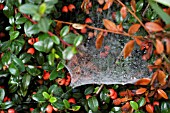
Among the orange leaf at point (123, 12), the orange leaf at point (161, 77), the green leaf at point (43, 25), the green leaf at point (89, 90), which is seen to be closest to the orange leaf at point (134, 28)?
the orange leaf at point (123, 12)

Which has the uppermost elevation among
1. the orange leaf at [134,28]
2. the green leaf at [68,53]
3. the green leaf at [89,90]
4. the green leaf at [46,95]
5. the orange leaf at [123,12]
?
the orange leaf at [123,12]

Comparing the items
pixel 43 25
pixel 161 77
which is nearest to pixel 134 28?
pixel 161 77

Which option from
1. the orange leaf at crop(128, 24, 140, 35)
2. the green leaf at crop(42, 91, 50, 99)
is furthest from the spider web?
the orange leaf at crop(128, 24, 140, 35)

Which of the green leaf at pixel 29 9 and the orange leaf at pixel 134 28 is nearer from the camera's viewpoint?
the green leaf at pixel 29 9

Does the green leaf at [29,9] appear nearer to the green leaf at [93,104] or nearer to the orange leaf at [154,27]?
the orange leaf at [154,27]

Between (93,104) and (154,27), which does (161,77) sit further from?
(93,104)

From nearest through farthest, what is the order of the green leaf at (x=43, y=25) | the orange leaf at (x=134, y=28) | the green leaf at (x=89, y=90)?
the green leaf at (x=43, y=25) < the orange leaf at (x=134, y=28) < the green leaf at (x=89, y=90)

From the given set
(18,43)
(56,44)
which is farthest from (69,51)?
(18,43)

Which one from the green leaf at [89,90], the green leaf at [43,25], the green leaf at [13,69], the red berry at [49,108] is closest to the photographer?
the green leaf at [43,25]

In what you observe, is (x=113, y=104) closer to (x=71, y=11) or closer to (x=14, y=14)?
(x=71, y=11)
